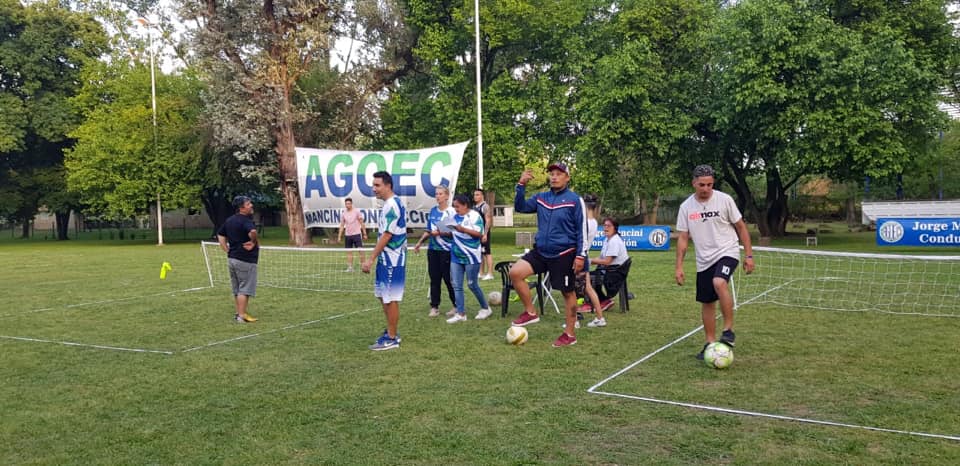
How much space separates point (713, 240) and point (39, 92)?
42.2m

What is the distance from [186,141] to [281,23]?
10363 millimetres

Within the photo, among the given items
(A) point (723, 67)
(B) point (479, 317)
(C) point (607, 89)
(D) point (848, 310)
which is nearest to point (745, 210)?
(A) point (723, 67)

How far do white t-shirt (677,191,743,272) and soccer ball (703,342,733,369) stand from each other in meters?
0.81

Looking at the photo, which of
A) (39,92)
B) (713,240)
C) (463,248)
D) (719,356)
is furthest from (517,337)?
(39,92)

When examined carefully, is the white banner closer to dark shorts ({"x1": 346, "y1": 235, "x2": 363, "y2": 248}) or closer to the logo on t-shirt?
dark shorts ({"x1": 346, "y1": 235, "x2": 363, "y2": 248})

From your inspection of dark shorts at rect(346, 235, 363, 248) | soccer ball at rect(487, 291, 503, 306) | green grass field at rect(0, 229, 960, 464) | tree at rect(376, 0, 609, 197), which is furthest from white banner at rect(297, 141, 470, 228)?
tree at rect(376, 0, 609, 197)

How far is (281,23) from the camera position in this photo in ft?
91.4

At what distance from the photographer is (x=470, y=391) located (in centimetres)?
569

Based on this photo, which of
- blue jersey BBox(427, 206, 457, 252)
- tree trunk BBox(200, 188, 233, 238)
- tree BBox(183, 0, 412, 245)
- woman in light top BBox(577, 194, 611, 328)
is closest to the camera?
woman in light top BBox(577, 194, 611, 328)

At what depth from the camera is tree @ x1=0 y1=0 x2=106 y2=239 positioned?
3644 cm

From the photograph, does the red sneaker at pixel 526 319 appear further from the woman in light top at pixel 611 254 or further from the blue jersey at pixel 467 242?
the woman in light top at pixel 611 254

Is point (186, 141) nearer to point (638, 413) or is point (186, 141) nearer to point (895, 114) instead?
point (895, 114)

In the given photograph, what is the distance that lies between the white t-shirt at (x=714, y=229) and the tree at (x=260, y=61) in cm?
2315

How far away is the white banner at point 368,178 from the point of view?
18.1 m
